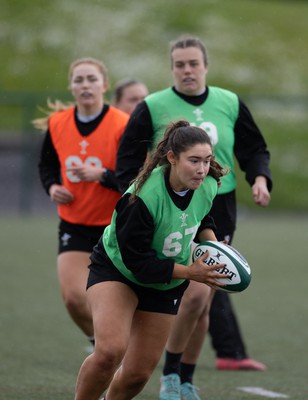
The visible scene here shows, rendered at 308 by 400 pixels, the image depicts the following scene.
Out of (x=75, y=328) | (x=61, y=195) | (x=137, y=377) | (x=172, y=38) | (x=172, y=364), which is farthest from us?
(x=172, y=38)

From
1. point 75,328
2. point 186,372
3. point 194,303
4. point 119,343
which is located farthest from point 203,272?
point 75,328

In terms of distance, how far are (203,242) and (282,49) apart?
911 inches

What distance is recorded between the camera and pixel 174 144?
16.2 ft

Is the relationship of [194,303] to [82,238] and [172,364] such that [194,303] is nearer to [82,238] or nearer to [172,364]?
[172,364]

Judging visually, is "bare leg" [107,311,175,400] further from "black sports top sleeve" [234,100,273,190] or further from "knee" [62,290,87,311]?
"black sports top sleeve" [234,100,273,190]

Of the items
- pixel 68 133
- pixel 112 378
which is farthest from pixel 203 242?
pixel 68 133

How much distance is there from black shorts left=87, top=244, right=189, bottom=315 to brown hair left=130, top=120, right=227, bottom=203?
1.30ft

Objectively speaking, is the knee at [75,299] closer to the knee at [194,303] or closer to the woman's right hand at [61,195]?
the woman's right hand at [61,195]

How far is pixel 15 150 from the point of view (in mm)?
20016

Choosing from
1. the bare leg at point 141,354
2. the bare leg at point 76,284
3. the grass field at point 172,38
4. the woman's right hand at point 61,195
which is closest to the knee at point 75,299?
the bare leg at point 76,284

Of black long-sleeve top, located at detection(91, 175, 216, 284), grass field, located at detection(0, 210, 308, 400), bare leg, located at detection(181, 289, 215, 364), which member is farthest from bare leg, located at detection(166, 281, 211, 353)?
black long-sleeve top, located at detection(91, 175, 216, 284)

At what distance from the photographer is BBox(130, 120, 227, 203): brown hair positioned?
4895 millimetres

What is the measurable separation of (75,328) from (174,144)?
4.25 m

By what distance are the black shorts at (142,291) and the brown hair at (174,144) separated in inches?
15.6
